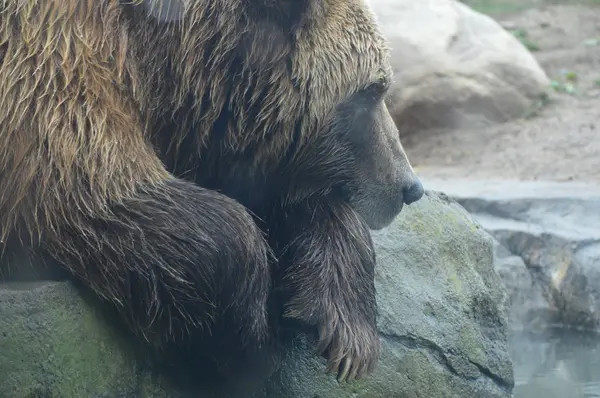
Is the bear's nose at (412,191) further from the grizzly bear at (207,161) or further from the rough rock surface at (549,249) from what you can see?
the rough rock surface at (549,249)

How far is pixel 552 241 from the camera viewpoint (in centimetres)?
641

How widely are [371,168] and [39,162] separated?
140cm

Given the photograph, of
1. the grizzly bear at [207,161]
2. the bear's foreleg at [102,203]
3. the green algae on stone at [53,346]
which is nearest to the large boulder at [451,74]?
the grizzly bear at [207,161]

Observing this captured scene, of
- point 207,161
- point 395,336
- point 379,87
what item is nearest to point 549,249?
point 395,336

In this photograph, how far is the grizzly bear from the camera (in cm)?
310

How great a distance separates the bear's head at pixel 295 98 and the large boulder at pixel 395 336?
1.79 ft

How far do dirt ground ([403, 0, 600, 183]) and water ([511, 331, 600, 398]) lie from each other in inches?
90.6

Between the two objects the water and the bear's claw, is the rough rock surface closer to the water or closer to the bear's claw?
the water

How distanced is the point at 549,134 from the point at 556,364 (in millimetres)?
4902

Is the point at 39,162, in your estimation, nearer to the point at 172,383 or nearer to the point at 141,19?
the point at 141,19

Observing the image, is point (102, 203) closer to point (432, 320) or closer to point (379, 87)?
point (379, 87)

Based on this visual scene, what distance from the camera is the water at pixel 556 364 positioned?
5.09 m

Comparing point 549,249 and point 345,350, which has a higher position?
point 549,249

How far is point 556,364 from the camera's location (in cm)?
560
